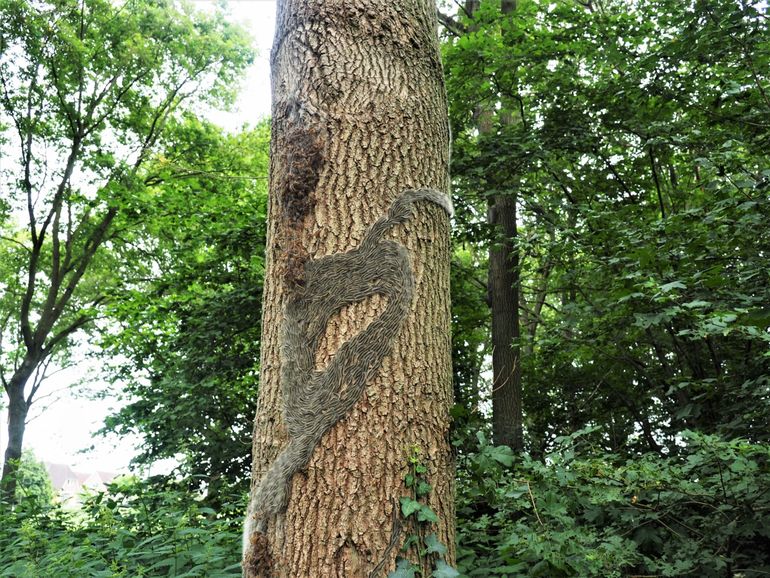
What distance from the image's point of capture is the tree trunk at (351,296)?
1872 millimetres

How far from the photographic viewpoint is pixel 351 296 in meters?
2.05

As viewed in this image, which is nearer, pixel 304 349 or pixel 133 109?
pixel 304 349

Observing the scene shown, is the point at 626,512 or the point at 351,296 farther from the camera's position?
the point at 626,512

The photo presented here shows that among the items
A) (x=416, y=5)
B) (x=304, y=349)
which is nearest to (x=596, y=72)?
(x=416, y=5)

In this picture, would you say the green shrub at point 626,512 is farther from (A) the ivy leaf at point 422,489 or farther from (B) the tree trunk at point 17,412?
(B) the tree trunk at point 17,412

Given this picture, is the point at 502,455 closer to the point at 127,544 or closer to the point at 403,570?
the point at 403,570

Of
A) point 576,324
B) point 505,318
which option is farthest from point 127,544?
point 505,318

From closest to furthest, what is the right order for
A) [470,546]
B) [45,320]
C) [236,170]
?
[470,546] → [45,320] → [236,170]

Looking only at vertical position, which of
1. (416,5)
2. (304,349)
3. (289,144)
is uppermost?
(416,5)

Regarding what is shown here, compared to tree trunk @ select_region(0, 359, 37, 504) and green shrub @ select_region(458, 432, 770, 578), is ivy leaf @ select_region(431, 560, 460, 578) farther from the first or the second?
tree trunk @ select_region(0, 359, 37, 504)

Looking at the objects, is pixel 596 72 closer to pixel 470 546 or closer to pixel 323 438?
pixel 470 546

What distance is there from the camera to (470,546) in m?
3.37

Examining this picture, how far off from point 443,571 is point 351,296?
955mm

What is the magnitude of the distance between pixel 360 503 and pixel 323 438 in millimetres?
236
